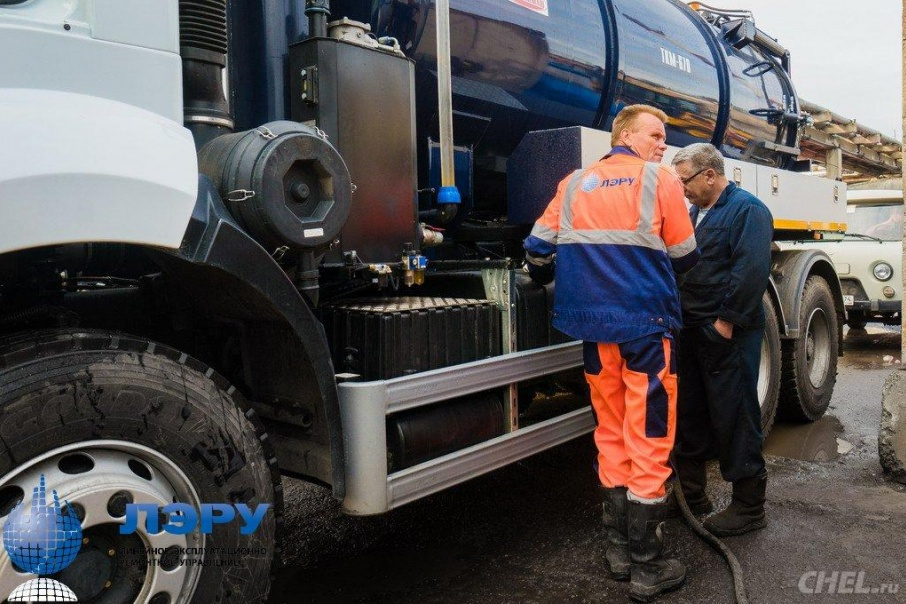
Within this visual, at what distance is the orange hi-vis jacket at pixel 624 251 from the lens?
8.82 feet

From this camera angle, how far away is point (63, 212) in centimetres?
153

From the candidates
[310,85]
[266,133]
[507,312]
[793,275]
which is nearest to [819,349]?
[793,275]

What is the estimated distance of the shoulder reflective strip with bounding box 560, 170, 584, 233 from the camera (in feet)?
9.43

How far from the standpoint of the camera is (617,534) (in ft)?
9.39

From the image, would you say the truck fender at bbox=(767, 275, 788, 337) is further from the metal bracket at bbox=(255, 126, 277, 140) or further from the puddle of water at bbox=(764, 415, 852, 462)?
the metal bracket at bbox=(255, 126, 277, 140)

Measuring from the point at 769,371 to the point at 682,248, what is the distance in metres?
2.23

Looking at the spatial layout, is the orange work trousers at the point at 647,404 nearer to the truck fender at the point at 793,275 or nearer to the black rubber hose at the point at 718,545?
the black rubber hose at the point at 718,545

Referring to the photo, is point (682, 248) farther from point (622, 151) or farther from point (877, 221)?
point (877, 221)

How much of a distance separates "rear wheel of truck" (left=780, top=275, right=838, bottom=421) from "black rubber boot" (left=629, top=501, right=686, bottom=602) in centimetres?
267

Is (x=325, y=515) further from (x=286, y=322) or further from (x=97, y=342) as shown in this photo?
(x=97, y=342)

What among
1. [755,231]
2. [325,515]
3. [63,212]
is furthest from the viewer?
[325,515]

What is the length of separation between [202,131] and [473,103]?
149 centimetres

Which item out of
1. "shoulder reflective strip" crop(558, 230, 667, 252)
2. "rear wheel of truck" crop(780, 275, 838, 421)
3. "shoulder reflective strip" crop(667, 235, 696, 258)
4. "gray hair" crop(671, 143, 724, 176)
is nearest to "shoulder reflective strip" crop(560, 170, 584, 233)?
"shoulder reflective strip" crop(558, 230, 667, 252)

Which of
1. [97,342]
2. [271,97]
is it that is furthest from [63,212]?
[271,97]
